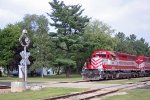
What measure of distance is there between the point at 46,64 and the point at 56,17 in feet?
28.6

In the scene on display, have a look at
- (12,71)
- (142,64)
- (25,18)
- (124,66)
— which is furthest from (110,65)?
(25,18)

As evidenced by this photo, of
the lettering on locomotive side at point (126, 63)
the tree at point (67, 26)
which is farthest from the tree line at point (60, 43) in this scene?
the lettering on locomotive side at point (126, 63)

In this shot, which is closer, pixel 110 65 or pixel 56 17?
pixel 110 65

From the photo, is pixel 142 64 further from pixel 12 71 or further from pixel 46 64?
pixel 12 71

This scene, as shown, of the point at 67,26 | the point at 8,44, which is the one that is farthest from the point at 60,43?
the point at 8,44

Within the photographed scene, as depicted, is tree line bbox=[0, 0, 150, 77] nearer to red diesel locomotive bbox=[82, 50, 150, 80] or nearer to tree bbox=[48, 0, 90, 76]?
tree bbox=[48, 0, 90, 76]

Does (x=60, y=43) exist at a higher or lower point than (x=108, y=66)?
higher

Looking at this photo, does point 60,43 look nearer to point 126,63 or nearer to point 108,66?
point 126,63

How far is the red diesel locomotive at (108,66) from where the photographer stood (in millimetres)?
43156

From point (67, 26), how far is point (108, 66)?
21.7 metres

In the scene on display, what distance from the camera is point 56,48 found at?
64000 millimetres

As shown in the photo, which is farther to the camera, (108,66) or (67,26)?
(67,26)

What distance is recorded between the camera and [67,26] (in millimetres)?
64250

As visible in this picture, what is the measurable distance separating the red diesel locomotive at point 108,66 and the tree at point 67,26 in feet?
42.3
